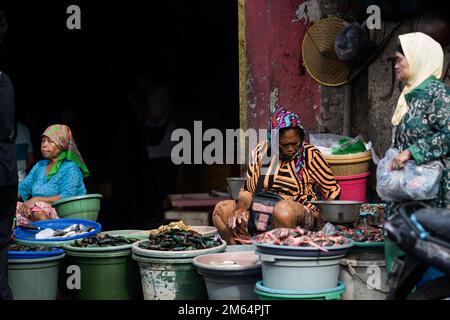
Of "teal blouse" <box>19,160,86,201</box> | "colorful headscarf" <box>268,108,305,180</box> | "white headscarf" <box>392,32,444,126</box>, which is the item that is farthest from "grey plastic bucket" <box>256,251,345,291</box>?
"teal blouse" <box>19,160,86,201</box>

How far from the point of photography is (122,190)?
1227 centimetres

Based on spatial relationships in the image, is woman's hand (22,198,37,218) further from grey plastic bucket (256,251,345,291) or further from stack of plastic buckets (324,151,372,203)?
grey plastic bucket (256,251,345,291)

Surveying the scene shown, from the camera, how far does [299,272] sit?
5277 millimetres

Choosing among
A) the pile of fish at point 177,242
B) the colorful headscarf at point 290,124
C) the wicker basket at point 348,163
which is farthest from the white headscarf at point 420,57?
the wicker basket at point 348,163

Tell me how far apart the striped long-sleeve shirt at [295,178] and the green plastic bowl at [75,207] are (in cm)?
154

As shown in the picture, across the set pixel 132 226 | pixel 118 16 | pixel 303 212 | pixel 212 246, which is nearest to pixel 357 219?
pixel 303 212

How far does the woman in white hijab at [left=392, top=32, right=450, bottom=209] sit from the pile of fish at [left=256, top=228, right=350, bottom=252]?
0.65 m

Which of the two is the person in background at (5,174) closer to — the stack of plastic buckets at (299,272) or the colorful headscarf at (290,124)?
the stack of plastic buckets at (299,272)

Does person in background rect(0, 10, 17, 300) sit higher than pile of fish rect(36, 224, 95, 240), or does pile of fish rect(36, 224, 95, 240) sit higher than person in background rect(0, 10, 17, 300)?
person in background rect(0, 10, 17, 300)

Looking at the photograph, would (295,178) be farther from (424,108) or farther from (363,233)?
A: (424,108)

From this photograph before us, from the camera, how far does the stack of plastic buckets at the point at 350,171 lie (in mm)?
7730

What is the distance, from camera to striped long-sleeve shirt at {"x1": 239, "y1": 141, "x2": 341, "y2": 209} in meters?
6.97

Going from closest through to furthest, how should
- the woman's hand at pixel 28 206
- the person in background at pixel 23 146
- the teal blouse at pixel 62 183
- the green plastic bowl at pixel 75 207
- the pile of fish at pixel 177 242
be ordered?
the pile of fish at pixel 177 242
the green plastic bowl at pixel 75 207
the woman's hand at pixel 28 206
the teal blouse at pixel 62 183
the person in background at pixel 23 146

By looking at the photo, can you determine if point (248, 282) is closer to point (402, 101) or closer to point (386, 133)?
point (402, 101)
